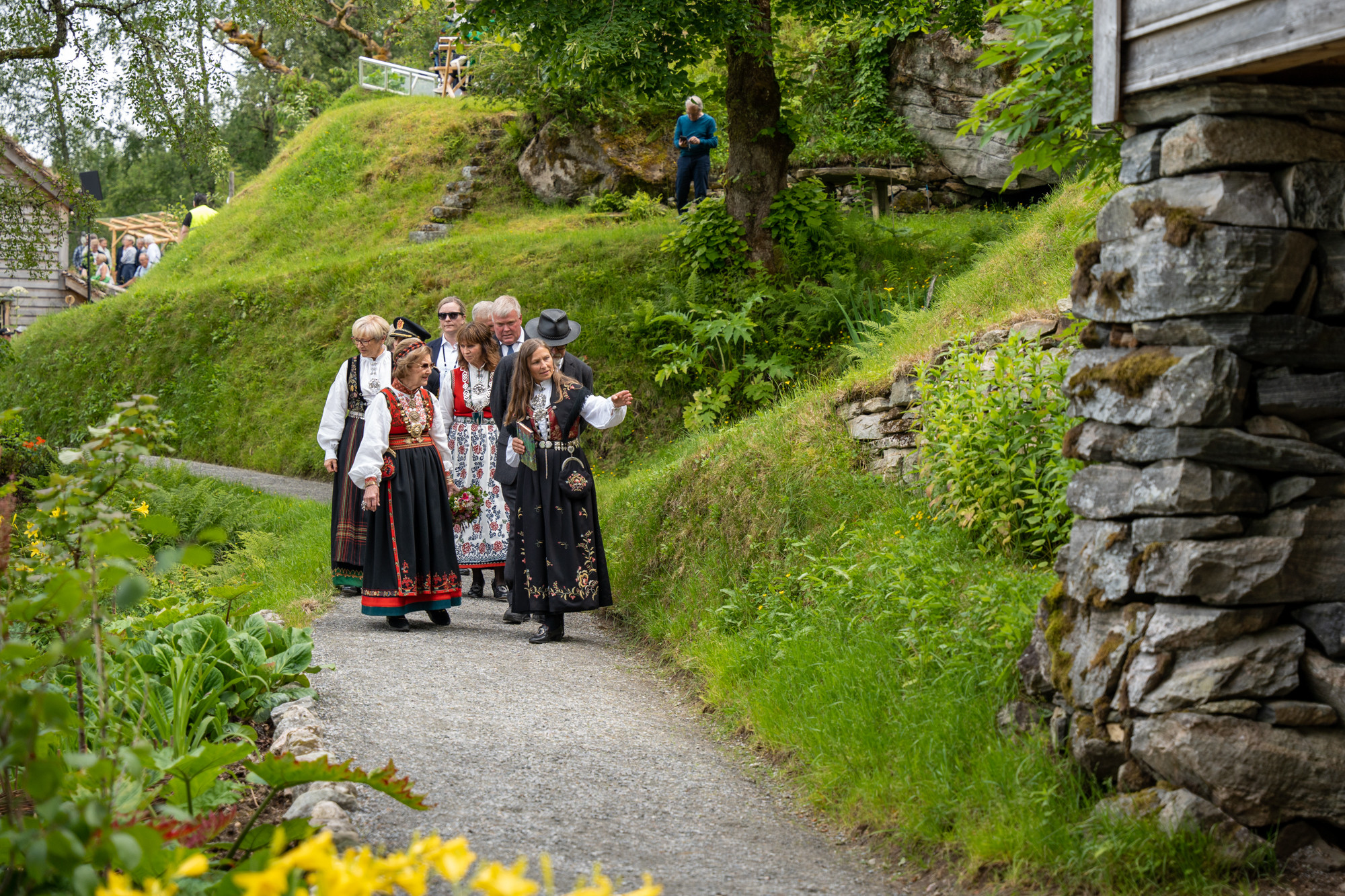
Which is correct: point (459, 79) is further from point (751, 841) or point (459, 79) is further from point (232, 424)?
point (751, 841)

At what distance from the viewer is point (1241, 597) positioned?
12.5 ft

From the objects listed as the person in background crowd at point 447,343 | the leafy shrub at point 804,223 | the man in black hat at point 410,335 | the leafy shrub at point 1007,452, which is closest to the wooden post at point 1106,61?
the leafy shrub at point 1007,452

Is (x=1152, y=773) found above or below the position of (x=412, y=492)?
below

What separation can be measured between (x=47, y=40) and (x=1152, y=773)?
54.9 ft

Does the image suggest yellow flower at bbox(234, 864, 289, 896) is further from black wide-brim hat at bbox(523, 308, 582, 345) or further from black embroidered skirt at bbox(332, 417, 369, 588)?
black wide-brim hat at bbox(523, 308, 582, 345)

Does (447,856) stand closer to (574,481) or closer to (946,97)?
(574,481)

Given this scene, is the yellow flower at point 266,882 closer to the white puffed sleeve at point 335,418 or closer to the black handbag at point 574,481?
the black handbag at point 574,481

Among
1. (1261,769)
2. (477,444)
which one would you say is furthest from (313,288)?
(1261,769)

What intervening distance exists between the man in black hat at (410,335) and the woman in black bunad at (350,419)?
109 millimetres

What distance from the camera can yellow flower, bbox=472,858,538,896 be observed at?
6.12ft

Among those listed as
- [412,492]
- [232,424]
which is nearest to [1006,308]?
[412,492]

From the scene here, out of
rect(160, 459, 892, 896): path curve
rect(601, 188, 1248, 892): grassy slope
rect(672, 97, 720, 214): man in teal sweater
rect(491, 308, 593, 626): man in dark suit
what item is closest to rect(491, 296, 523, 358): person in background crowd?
rect(491, 308, 593, 626): man in dark suit

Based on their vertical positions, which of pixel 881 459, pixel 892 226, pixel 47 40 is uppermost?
pixel 47 40

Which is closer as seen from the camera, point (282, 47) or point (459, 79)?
point (459, 79)
